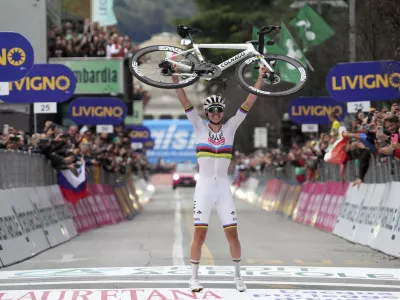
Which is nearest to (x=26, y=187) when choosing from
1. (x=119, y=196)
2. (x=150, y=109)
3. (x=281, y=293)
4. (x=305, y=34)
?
(x=281, y=293)

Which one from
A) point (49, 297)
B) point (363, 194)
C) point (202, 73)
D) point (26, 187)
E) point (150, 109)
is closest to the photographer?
point (49, 297)

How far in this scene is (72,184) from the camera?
24828mm

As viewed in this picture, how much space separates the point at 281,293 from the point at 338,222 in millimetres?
12192

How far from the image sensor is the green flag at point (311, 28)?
116 feet

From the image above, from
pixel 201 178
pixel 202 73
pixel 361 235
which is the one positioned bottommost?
pixel 361 235

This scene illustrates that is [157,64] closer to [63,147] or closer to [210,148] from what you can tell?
[210,148]

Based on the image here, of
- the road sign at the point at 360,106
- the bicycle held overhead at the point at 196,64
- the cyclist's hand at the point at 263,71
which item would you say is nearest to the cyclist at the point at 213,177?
the bicycle held overhead at the point at 196,64

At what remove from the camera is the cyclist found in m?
12.2

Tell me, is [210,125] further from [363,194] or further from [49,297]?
[363,194]

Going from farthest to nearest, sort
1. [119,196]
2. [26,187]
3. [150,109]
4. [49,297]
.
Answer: [150,109], [119,196], [26,187], [49,297]

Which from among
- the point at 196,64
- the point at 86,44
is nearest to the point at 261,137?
the point at 86,44

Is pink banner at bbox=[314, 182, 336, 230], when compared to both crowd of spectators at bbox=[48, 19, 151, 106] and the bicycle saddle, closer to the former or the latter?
the bicycle saddle

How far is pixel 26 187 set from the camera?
781 inches

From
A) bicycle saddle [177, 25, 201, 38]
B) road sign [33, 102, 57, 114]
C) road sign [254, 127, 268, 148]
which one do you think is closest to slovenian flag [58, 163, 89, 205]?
road sign [33, 102, 57, 114]
